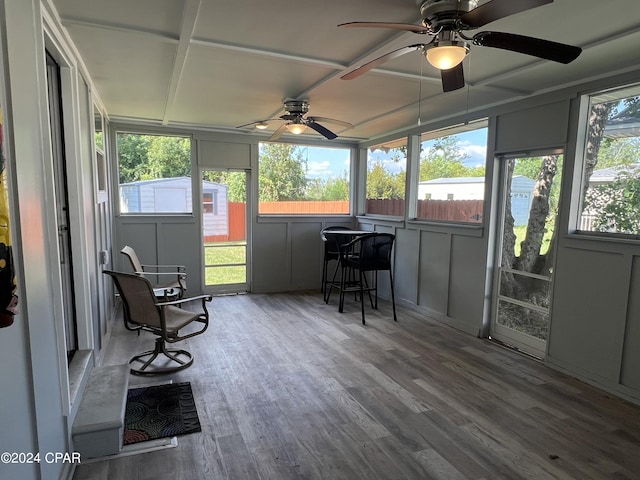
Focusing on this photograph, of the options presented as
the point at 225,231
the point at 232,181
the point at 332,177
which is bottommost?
the point at 225,231

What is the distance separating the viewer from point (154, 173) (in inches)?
208

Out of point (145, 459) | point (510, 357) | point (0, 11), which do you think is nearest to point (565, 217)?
point (510, 357)

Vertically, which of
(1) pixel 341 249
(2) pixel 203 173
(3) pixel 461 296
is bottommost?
(3) pixel 461 296

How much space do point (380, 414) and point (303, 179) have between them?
4.20 meters

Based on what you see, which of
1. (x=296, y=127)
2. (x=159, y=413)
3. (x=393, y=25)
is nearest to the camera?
(x=393, y=25)

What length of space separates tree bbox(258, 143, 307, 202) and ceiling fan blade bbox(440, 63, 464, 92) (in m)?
3.85

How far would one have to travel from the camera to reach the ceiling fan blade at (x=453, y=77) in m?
2.24

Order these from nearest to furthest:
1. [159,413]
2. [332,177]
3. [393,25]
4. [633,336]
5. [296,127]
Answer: [393,25], [159,413], [633,336], [296,127], [332,177]

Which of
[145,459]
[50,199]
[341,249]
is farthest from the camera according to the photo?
[341,249]

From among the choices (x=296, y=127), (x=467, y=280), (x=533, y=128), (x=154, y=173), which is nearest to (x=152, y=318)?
(x=296, y=127)

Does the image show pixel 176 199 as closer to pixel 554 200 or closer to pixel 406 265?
pixel 406 265

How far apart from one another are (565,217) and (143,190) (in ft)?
16.3

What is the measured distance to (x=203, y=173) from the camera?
556 centimetres

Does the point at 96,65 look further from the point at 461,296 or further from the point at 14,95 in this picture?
the point at 461,296
